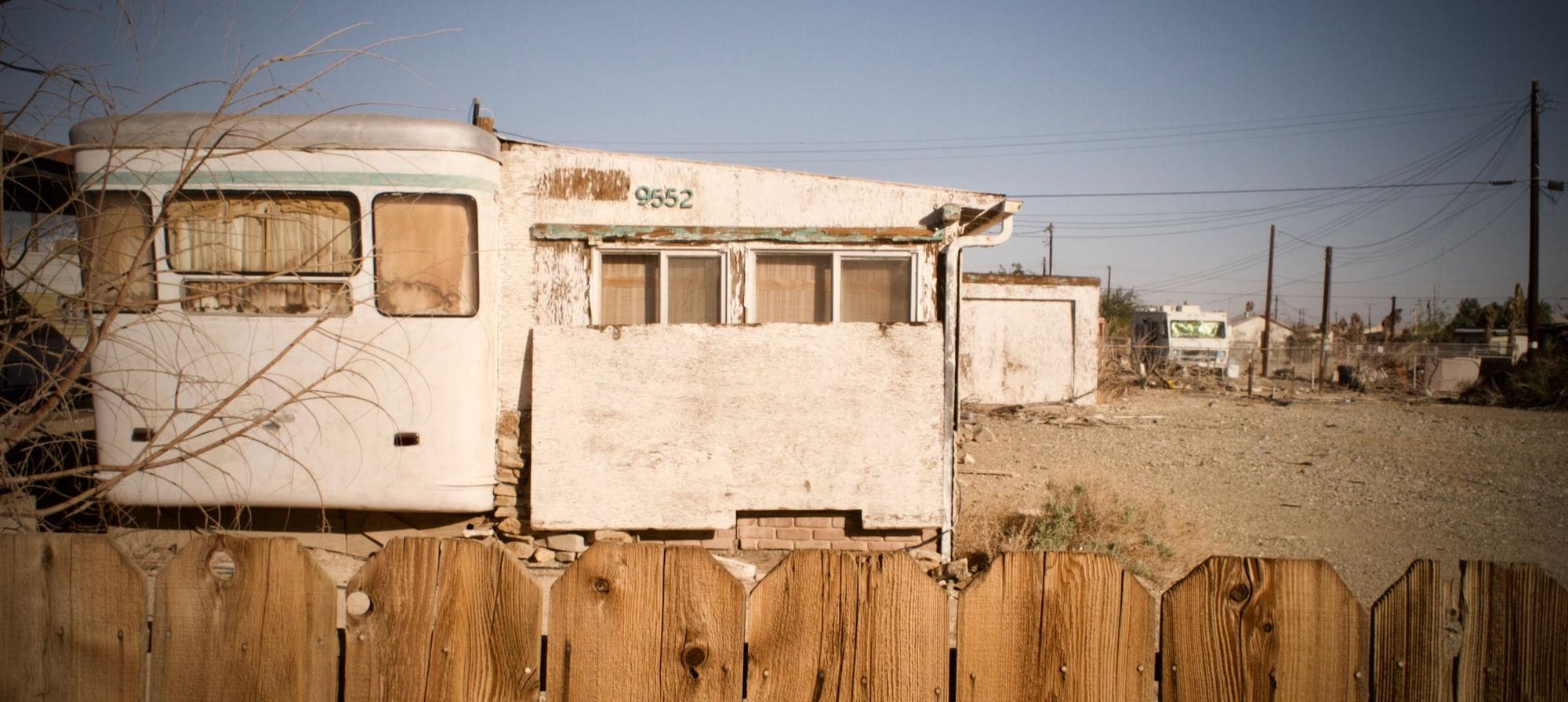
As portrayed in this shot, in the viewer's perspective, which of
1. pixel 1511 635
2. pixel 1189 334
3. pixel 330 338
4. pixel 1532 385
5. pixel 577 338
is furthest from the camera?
pixel 1189 334

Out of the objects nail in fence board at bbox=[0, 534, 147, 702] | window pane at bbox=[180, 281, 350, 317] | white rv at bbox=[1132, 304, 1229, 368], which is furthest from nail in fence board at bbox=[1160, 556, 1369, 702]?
white rv at bbox=[1132, 304, 1229, 368]

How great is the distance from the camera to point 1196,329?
32625mm

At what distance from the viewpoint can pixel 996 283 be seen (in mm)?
18141

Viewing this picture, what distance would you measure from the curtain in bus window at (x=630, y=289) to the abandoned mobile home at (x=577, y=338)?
17 mm

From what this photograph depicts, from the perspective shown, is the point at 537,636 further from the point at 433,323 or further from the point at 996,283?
the point at 996,283

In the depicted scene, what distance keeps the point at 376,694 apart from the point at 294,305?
12.3ft

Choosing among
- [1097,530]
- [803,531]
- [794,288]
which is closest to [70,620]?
[803,531]

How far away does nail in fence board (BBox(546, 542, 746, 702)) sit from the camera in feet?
5.69

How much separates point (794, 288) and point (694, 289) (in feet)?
2.20

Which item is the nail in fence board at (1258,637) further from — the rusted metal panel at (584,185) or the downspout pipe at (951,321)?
the rusted metal panel at (584,185)

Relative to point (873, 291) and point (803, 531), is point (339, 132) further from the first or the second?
point (803, 531)

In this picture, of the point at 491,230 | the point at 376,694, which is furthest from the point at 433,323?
the point at 376,694

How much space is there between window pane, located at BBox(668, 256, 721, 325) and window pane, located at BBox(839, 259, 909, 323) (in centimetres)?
86

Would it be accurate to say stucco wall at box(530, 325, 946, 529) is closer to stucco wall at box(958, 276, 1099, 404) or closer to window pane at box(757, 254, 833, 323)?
window pane at box(757, 254, 833, 323)
